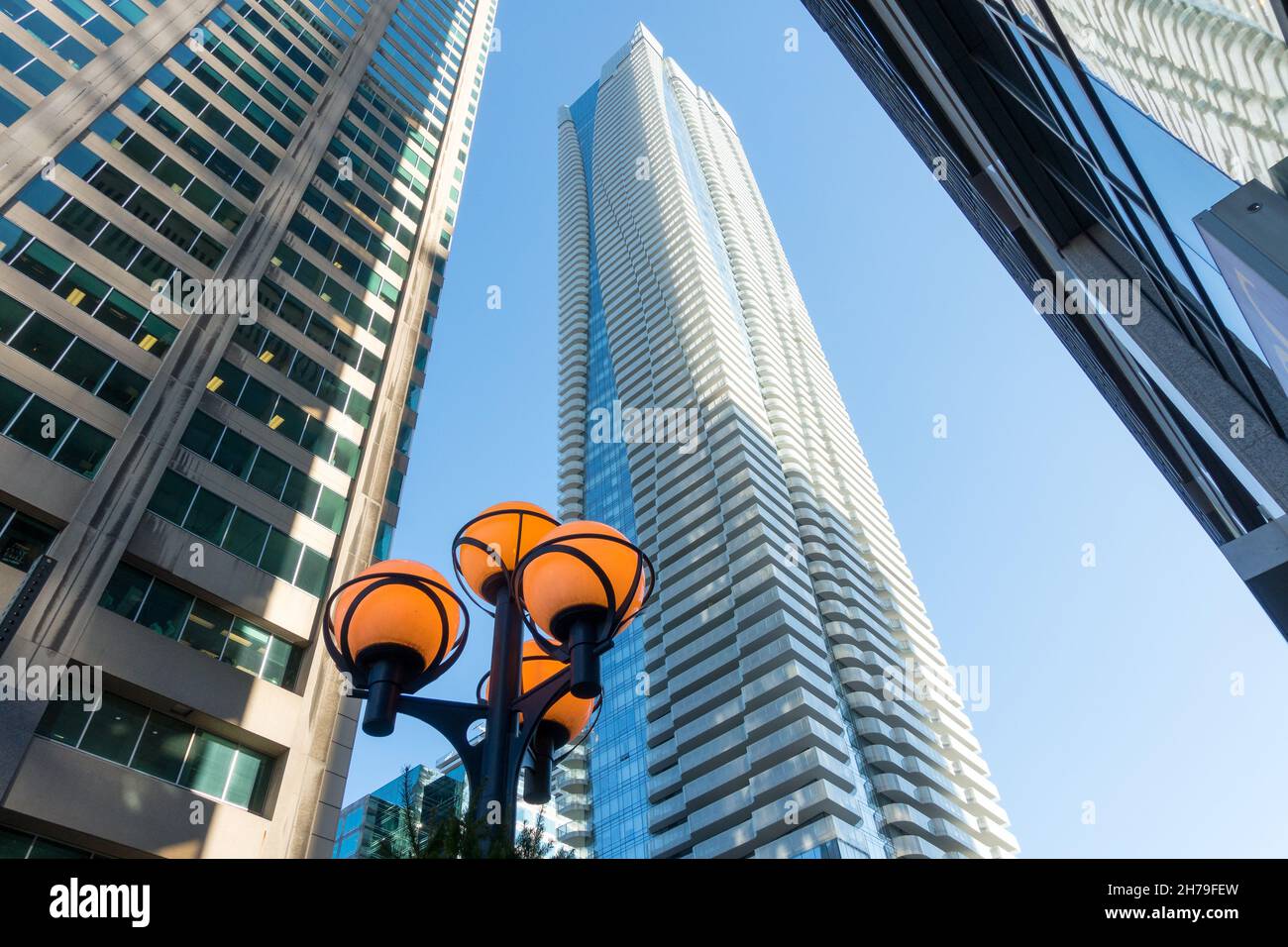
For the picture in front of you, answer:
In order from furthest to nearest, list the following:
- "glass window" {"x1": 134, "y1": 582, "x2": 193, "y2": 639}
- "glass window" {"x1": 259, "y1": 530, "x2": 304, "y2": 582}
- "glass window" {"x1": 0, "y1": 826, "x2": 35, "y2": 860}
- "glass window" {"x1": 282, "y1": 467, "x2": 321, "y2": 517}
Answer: "glass window" {"x1": 282, "y1": 467, "x2": 321, "y2": 517} → "glass window" {"x1": 259, "y1": 530, "x2": 304, "y2": 582} → "glass window" {"x1": 134, "y1": 582, "x2": 193, "y2": 639} → "glass window" {"x1": 0, "y1": 826, "x2": 35, "y2": 860}

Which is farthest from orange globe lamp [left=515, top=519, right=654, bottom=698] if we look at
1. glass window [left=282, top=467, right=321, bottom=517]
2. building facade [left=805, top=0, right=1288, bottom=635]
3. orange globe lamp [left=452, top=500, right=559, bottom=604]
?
glass window [left=282, top=467, right=321, bottom=517]

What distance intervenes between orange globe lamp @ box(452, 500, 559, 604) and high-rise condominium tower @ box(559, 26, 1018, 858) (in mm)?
50589

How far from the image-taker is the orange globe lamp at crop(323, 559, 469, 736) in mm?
5004

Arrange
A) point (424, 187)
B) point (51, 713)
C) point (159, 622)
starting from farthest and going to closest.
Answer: point (424, 187) → point (159, 622) → point (51, 713)

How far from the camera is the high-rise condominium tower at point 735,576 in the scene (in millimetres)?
58906

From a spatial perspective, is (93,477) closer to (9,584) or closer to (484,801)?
(9,584)

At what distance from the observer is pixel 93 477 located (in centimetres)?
1864

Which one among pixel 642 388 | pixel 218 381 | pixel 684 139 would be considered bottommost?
pixel 218 381

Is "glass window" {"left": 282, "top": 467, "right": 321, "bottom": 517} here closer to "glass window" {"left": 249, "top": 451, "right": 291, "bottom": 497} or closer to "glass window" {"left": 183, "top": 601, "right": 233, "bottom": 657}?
"glass window" {"left": 249, "top": 451, "right": 291, "bottom": 497}

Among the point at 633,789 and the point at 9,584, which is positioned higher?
the point at 633,789

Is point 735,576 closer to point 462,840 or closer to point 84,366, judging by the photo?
point 84,366

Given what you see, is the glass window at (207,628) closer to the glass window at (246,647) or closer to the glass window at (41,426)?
the glass window at (246,647)

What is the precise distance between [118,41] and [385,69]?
60.4 feet

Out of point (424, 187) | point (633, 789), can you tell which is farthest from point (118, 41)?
point (633, 789)
